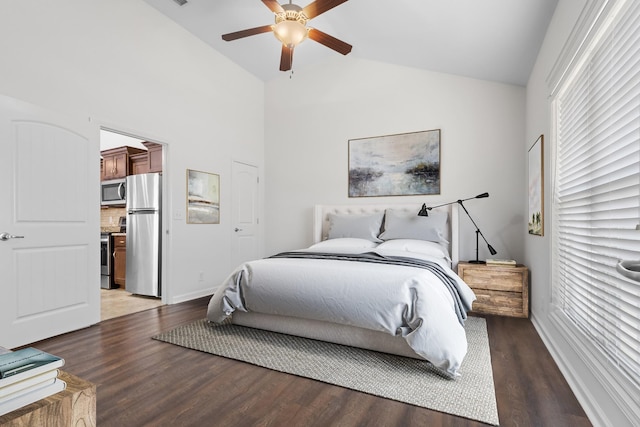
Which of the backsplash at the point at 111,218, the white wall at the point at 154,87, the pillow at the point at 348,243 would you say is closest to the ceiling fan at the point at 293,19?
the white wall at the point at 154,87

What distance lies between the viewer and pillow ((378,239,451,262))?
3.44 m

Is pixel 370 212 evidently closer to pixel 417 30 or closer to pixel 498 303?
pixel 498 303

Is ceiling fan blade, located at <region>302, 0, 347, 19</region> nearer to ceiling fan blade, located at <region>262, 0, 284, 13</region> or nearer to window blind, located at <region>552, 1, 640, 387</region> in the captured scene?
ceiling fan blade, located at <region>262, 0, 284, 13</region>

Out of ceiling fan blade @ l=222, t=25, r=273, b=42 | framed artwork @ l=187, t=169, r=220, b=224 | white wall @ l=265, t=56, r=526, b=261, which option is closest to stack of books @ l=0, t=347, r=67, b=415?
ceiling fan blade @ l=222, t=25, r=273, b=42

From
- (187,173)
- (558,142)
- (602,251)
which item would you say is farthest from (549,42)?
(187,173)

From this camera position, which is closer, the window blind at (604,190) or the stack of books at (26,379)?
the stack of books at (26,379)

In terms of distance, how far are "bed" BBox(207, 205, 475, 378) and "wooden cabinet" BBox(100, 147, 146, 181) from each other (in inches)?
141

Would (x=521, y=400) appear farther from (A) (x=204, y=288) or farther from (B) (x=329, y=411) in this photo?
(A) (x=204, y=288)

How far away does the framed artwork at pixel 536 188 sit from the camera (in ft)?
9.10

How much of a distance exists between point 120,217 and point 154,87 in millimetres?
2920

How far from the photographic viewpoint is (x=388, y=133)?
4.55 metres

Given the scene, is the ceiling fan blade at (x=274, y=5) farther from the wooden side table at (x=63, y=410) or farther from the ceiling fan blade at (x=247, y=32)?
the wooden side table at (x=63, y=410)

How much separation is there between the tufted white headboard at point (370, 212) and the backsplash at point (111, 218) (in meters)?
3.55

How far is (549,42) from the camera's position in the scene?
2580mm
